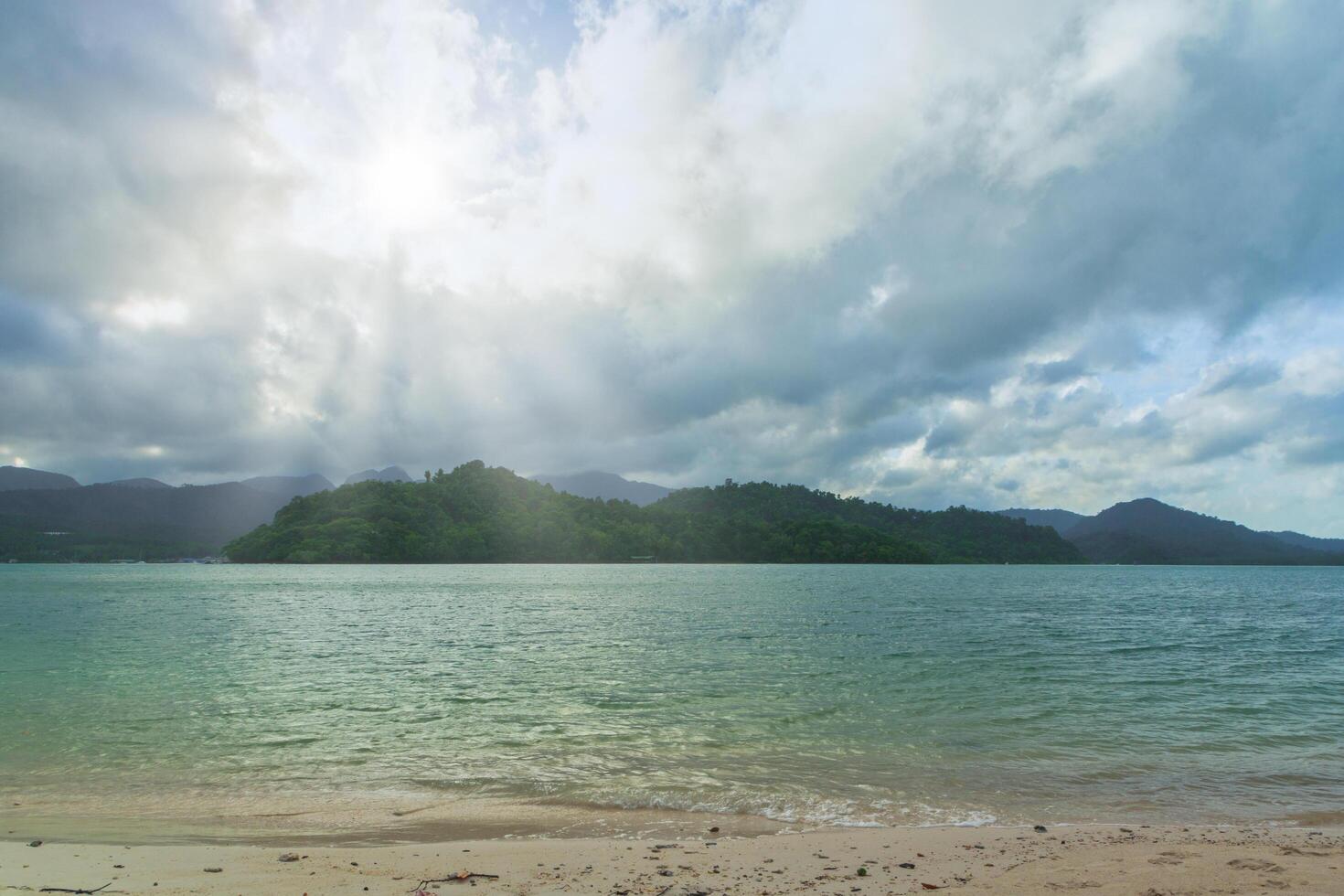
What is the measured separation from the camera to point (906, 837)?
11930mm

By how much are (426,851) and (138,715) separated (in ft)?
56.6

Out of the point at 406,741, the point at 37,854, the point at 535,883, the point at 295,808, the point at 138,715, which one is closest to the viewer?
the point at 535,883

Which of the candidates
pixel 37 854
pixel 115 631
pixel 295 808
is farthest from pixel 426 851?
pixel 115 631

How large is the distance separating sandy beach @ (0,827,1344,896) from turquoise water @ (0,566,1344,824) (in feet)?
6.08

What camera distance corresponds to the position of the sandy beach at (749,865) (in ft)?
30.7

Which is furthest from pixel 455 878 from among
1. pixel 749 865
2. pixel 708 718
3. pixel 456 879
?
pixel 708 718

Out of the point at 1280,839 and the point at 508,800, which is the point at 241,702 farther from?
the point at 1280,839

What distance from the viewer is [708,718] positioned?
21.8 m

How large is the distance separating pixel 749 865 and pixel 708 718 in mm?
11715

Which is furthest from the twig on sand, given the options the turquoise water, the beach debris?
the turquoise water

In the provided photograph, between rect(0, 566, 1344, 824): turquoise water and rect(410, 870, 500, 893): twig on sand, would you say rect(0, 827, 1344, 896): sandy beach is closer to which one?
rect(410, 870, 500, 893): twig on sand

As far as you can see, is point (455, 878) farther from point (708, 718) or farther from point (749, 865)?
point (708, 718)

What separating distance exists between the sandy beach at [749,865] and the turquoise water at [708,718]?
1852mm

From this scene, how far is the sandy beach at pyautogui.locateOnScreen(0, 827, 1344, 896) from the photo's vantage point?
9.34 m
